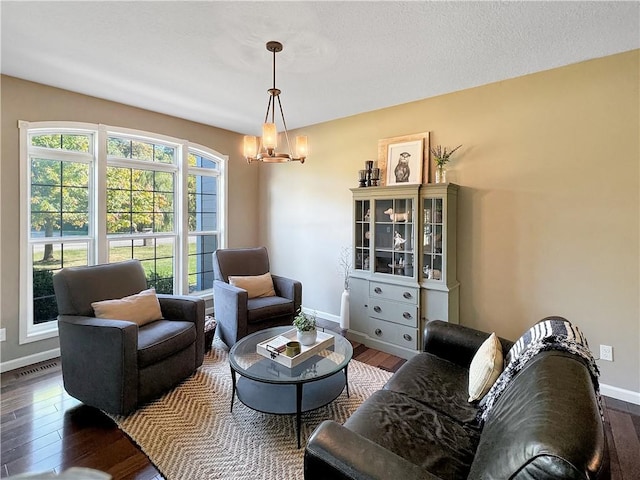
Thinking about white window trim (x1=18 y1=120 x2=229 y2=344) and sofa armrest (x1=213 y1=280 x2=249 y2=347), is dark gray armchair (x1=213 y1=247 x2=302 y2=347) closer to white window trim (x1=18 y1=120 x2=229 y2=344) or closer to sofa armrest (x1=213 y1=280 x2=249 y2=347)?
sofa armrest (x1=213 y1=280 x2=249 y2=347)

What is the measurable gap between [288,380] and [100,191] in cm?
302

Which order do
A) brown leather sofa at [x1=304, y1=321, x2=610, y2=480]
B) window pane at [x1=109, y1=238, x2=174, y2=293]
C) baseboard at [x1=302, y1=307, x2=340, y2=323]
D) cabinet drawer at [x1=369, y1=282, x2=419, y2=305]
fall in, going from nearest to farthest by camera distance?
brown leather sofa at [x1=304, y1=321, x2=610, y2=480]
cabinet drawer at [x1=369, y1=282, x2=419, y2=305]
window pane at [x1=109, y1=238, x2=174, y2=293]
baseboard at [x1=302, y1=307, x2=340, y2=323]

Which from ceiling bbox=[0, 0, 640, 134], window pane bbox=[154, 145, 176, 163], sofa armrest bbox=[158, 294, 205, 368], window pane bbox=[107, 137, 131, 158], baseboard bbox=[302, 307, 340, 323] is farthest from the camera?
baseboard bbox=[302, 307, 340, 323]

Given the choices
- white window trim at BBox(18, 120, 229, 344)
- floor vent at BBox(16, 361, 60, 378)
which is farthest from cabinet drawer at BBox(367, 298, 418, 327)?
floor vent at BBox(16, 361, 60, 378)

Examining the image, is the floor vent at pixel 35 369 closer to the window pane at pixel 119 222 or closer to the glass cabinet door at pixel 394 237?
the window pane at pixel 119 222

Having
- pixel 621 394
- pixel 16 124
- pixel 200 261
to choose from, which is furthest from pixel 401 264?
pixel 16 124

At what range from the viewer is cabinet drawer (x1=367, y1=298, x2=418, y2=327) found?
3201 mm

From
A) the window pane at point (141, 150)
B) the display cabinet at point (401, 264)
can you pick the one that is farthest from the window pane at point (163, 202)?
the display cabinet at point (401, 264)

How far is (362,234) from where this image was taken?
3.70 meters

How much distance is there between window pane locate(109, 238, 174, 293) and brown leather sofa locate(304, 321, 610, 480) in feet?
11.1

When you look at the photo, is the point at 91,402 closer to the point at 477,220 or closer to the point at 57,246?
the point at 57,246

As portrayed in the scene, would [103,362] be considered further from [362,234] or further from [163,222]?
[362,234]

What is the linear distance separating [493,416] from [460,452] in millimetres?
229

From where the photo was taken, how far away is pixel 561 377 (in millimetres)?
1133
